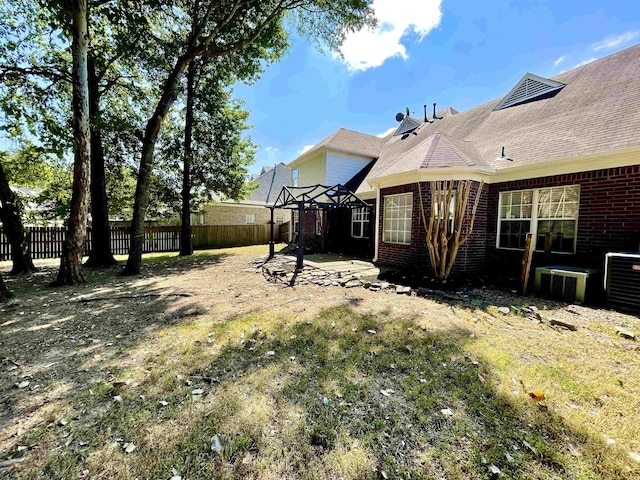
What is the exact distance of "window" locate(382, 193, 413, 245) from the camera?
8.64 m

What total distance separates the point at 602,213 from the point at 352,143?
38.2ft

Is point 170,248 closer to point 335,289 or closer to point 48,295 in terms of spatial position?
point 48,295

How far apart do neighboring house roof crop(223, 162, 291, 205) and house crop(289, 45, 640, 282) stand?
1532 cm

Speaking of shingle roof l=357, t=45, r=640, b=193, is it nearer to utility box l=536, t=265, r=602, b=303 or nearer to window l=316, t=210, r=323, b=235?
utility box l=536, t=265, r=602, b=303

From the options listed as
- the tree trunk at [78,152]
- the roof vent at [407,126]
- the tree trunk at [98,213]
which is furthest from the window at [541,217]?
the tree trunk at [98,213]

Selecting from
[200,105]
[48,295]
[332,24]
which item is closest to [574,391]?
[48,295]

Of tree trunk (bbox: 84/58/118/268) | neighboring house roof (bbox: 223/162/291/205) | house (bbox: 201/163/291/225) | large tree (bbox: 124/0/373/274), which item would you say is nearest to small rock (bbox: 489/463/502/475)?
large tree (bbox: 124/0/373/274)

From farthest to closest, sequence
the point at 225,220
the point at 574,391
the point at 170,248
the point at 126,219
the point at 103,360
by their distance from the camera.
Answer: the point at 225,220
the point at 126,219
the point at 170,248
the point at 103,360
the point at 574,391

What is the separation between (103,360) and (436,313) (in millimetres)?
4949

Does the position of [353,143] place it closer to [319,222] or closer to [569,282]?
[319,222]

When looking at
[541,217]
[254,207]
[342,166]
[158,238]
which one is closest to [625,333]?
[541,217]

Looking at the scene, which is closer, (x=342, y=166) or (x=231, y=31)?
(x=231, y=31)

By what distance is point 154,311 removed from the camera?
505 cm

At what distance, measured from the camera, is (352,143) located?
51.3ft
